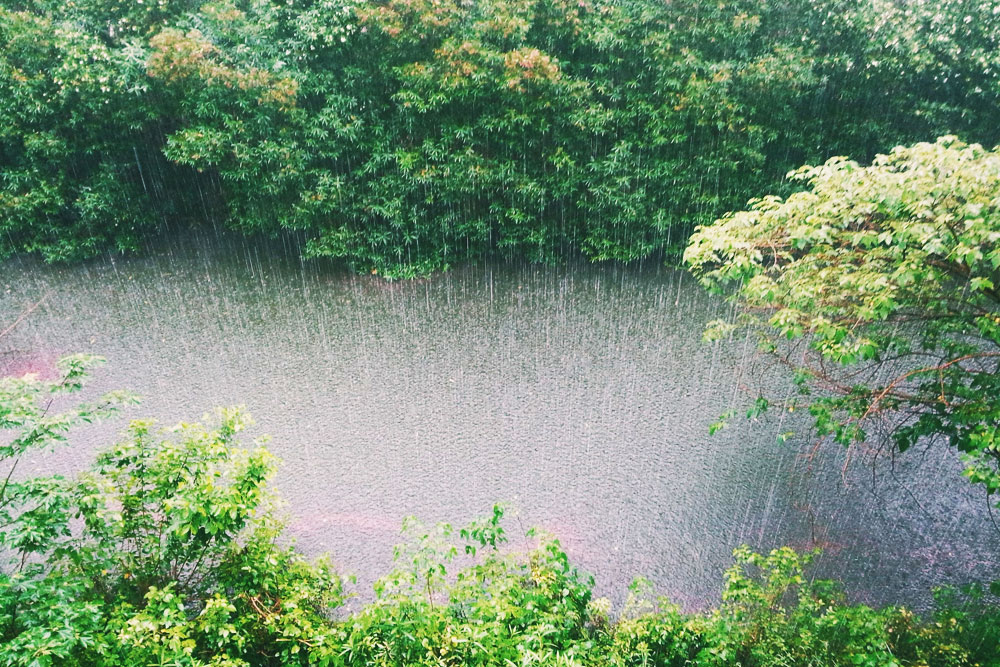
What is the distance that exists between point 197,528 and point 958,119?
12.9m

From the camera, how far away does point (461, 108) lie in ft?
32.6

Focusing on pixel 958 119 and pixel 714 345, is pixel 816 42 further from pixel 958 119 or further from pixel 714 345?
pixel 714 345

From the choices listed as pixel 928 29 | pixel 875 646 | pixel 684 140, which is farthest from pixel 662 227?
pixel 875 646

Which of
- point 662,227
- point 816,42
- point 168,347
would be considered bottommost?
point 168,347

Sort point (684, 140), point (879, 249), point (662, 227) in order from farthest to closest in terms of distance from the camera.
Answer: point (662, 227), point (684, 140), point (879, 249)

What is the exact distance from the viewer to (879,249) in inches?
173

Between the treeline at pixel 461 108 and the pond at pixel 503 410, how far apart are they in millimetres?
1044

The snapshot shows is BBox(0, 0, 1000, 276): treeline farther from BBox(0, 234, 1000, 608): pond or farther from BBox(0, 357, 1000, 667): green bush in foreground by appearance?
BBox(0, 357, 1000, 667): green bush in foreground

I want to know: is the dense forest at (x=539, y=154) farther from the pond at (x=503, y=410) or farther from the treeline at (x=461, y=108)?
the pond at (x=503, y=410)

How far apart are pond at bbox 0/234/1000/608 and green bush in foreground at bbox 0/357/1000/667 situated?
4.96 ft

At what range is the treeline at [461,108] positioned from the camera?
912 cm

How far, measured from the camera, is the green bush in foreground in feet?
10.6

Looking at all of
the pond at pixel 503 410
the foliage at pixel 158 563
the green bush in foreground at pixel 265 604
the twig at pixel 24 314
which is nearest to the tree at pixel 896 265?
the green bush in foreground at pixel 265 604

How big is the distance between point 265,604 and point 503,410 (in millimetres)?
4340
